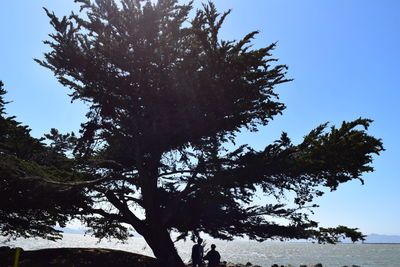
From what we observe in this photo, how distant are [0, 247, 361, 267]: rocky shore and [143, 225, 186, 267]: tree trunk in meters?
0.36

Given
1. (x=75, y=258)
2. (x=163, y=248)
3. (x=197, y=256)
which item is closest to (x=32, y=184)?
(x=75, y=258)

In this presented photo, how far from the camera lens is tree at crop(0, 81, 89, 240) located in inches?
468

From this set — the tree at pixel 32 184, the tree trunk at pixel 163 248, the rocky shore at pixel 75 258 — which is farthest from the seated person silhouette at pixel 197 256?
the tree at pixel 32 184

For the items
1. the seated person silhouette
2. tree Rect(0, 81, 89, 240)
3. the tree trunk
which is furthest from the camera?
the tree trunk

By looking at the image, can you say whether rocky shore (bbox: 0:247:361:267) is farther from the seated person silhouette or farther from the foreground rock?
the seated person silhouette

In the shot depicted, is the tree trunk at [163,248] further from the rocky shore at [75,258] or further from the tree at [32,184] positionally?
the tree at [32,184]

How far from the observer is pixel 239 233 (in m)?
14.8

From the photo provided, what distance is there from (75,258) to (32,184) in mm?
3573

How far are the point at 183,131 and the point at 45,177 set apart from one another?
543 centimetres

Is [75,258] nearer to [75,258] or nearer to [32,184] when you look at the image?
[75,258]

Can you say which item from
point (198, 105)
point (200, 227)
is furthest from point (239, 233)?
point (198, 105)

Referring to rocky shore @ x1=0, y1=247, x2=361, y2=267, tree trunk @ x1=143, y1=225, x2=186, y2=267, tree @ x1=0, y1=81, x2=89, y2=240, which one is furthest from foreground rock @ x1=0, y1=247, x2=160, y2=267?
tree @ x1=0, y1=81, x2=89, y2=240

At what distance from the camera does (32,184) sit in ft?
39.4

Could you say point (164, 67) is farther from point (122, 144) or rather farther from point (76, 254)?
point (76, 254)
